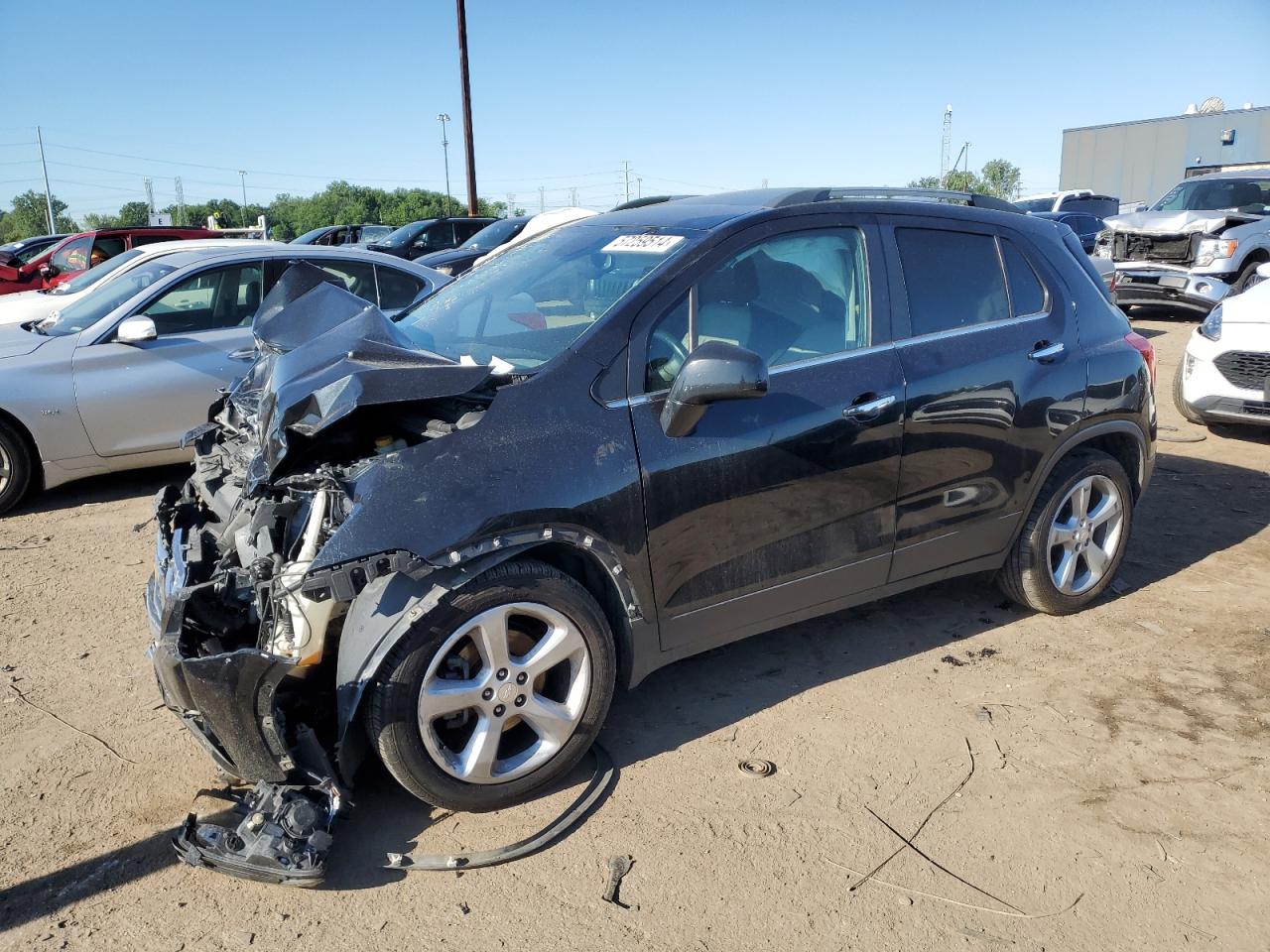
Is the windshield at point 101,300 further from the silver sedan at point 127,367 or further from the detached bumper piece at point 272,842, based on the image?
the detached bumper piece at point 272,842

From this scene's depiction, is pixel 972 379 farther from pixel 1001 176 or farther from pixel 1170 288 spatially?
pixel 1001 176

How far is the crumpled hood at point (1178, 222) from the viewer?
13102 mm

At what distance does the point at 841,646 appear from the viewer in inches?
168

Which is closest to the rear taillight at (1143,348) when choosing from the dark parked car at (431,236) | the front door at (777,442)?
the front door at (777,442)

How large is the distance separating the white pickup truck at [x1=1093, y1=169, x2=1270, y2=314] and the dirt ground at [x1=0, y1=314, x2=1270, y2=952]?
9.88m

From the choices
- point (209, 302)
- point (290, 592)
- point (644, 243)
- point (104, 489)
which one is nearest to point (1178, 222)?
point (644, 243)

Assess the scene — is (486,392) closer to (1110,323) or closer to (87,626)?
(87,626)

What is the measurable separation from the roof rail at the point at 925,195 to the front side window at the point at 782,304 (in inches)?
11.6

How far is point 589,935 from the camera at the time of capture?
2.58 metres

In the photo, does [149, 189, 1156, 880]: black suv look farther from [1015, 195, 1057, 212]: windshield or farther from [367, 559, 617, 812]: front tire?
[1015, 195, 1057, 212]: windshield

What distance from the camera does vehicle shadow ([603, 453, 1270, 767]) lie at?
3.64 meters

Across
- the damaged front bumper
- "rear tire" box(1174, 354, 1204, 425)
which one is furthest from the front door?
the damaged front bumper

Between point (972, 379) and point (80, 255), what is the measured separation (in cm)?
1483

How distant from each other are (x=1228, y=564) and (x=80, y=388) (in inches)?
272
